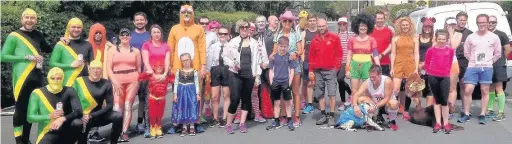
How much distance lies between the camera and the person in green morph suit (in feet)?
24.8

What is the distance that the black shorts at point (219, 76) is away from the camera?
8.90 m

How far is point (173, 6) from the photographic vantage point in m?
21.4

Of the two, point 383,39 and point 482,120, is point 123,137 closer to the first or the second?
point 383,39

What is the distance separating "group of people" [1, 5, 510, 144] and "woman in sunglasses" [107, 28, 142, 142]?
0.01 metres

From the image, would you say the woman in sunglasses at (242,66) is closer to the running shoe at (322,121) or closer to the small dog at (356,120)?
the running shoe at (322,121)

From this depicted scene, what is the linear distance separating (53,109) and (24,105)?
1.25 meters

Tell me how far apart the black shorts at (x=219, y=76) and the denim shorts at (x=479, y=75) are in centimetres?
349

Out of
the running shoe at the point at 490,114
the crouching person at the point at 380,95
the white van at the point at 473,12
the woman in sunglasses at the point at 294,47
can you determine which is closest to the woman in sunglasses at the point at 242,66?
the woman in sunglasses at the point at 294,47

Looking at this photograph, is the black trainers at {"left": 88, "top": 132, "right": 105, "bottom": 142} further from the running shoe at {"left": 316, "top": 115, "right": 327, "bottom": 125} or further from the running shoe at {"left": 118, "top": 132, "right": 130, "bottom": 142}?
the running shoe at {"left": 316, "top": 115, "right": 327, "bottom": 125}

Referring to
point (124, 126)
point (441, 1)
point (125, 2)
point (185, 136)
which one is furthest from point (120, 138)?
point (441, 1)

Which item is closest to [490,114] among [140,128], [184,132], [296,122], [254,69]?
[296,122]

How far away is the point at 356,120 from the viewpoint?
866 cm

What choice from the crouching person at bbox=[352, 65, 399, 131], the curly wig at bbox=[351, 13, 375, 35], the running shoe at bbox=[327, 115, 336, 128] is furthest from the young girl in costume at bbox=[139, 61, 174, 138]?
the curly wig at bbox=[351, 13, 375, 35]

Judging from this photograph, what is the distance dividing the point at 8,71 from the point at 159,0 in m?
9.92
